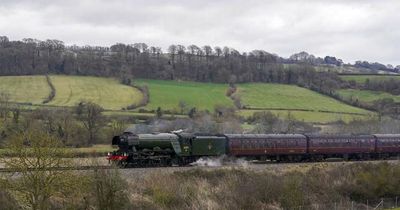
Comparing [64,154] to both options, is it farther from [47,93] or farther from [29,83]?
[29,83]

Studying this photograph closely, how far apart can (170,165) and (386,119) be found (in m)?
66.1

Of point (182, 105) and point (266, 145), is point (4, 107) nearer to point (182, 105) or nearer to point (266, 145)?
point (182, 105)

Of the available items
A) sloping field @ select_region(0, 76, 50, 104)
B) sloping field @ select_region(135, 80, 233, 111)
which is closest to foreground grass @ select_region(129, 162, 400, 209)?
sloping field @ select_region(135, 80, 233, 111)

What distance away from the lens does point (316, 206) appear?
4297cm

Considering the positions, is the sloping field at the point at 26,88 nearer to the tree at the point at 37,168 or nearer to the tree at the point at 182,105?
the tree at the point at 182,105

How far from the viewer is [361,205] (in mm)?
46969

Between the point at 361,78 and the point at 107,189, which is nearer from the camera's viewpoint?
the point at 107,189

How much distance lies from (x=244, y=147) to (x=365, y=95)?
86631 mm

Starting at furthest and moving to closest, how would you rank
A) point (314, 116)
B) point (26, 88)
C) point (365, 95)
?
1. point (365, 95)
2. point (26, 88)
3. point (314, 116)

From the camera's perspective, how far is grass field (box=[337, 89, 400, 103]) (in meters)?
130

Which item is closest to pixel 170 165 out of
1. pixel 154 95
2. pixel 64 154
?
pixel 64 154

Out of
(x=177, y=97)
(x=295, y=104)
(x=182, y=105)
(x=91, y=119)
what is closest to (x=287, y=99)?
(x=295, y=104)

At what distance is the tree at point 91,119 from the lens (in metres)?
74.6

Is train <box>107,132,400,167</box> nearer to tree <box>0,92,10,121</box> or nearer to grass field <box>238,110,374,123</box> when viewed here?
tree <box>0,92,10,121</box>
